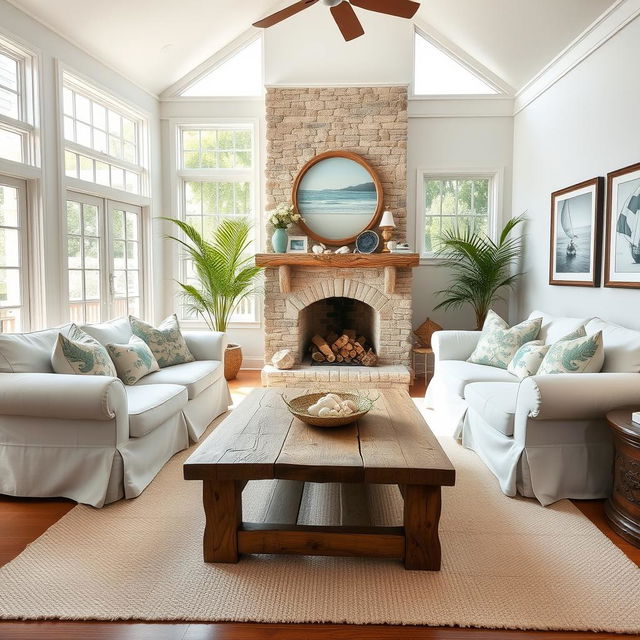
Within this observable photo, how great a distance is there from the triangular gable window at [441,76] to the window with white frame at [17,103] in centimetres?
381

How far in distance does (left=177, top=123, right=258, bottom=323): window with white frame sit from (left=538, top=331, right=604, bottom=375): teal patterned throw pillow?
12.6ft

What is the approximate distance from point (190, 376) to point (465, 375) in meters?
1.97

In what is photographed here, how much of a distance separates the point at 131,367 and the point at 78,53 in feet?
9.11

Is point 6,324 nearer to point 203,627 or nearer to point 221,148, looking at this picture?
point 203,627

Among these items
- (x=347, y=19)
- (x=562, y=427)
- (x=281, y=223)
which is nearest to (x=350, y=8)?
(x=347, y=19)

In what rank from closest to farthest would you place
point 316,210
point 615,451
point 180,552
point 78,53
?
point 180,552
point 615,451
point 78,53
point 316,210

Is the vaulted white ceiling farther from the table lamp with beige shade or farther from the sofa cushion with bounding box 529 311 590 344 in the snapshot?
the sofa cushion with bounding box 529 311 590 344

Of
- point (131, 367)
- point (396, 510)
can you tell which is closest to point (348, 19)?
point (131, 367)

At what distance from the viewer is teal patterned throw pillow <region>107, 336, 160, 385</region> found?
357 centimetres

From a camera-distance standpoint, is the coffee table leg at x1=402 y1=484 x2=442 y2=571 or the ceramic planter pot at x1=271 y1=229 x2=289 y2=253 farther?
the ceramic planter pot at x1=271 y1=229 x2=289 y2=253

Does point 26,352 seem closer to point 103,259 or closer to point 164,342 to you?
point 164,342

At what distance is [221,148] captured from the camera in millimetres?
6215

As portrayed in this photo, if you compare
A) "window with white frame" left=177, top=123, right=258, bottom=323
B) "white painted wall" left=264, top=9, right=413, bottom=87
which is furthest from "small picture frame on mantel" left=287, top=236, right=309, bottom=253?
Answer: "white painted wall" left=264, top=9, right=413, bottom=87

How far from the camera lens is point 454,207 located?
19.9 ft
